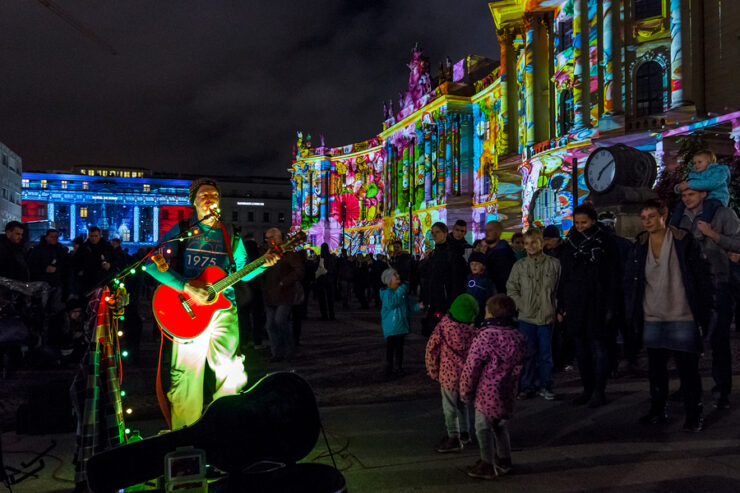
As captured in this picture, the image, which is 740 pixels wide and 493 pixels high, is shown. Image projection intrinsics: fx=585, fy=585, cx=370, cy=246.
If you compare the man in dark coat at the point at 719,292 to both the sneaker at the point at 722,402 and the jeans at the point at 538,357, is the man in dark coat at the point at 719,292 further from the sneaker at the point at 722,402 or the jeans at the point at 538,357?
the jeans at the point at 538,357

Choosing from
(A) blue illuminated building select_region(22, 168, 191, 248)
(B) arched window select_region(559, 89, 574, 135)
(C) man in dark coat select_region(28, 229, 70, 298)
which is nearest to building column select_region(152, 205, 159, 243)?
(A) blue illuminated building select_region(22, 168, 191, 248)

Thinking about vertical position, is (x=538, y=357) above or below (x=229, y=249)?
below

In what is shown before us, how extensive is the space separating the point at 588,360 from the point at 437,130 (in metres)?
43.4

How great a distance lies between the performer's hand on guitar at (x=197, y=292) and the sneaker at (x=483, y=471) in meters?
Result: 2.20

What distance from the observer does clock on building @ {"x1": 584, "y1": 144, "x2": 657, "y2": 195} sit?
9914 millimetres

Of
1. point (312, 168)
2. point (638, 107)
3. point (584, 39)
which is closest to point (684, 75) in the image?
point (638, 107)

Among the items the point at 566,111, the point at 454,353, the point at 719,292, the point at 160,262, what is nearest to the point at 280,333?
the point at 454,353

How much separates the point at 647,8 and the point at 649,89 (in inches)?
136

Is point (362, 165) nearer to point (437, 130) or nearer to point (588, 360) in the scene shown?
point (437, 130)

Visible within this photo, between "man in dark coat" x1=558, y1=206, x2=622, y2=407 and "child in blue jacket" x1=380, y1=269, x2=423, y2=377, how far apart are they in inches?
88.7

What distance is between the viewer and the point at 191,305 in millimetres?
4113

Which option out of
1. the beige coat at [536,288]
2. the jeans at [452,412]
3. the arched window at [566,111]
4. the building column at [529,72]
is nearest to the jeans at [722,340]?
the beige coat at [536,288]

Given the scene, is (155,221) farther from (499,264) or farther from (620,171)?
(499,264)

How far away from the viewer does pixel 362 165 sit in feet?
217
